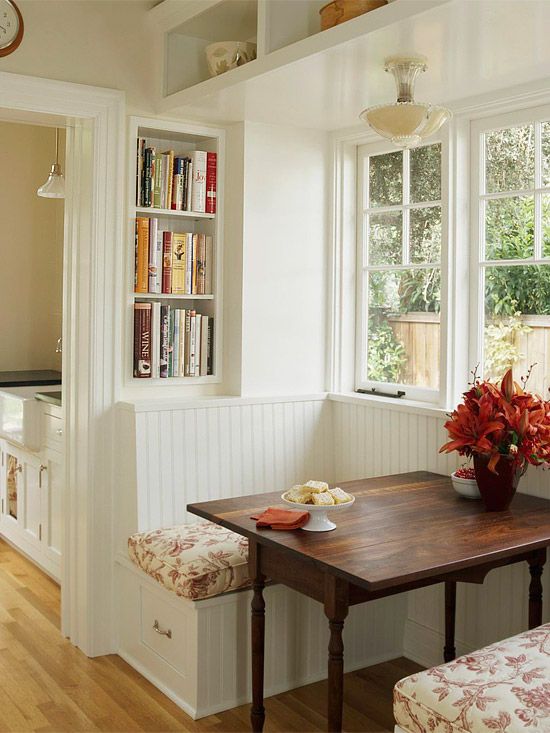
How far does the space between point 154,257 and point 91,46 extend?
34.0 inches

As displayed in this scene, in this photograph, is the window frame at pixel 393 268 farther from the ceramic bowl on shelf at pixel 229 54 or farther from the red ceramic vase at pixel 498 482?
the ceramic bowl on shelf at pixel 229 54

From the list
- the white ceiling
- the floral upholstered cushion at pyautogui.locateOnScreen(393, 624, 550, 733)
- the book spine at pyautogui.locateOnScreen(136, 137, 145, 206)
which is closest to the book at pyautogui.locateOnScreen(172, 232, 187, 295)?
the book spine at pyautogui.locateOnScreen(136, 137, 145, 206)

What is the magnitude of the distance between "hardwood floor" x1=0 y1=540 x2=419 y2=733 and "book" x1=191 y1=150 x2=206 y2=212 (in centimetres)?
193

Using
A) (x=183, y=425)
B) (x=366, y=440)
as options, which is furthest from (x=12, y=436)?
(x=366, y=440)

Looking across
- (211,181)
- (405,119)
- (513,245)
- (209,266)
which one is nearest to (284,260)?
(209,266)

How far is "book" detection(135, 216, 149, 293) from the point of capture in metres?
3.48

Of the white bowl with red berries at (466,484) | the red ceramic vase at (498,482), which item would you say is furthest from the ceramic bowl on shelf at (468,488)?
the red ceramic vase at (498,482)

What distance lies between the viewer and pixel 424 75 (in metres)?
2.82

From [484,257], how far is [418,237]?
0.38 metres

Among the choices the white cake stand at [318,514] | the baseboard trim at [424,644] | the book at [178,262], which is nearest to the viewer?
the white cake stand at [318,514]

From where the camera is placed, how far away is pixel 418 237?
11.7ft

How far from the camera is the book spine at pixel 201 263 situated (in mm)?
3666

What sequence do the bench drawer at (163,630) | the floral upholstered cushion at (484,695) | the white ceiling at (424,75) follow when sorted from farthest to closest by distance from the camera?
the bench drawer at (163,630) < the white ceiling at (424,75) < the floral upholstered cushion at (484,695)

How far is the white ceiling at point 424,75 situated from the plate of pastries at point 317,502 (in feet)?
4.46
